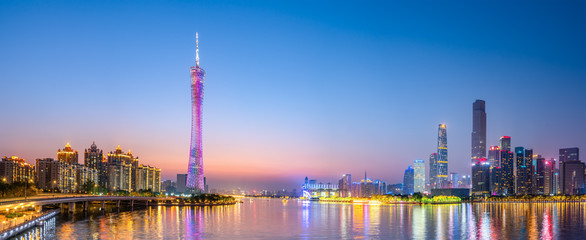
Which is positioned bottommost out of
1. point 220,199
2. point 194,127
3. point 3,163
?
point 220,199

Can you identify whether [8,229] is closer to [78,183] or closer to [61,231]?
[61,231]

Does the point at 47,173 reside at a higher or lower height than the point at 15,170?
lower

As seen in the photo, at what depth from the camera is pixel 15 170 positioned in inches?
6019

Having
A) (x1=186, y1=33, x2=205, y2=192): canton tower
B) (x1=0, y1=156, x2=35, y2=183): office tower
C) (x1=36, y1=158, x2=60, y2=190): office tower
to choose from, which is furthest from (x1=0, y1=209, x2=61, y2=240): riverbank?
(x1=36, y1=158, x2=60, y2=190): office tower

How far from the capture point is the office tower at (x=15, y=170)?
150 m

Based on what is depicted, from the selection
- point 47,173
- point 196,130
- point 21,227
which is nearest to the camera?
point 21,227

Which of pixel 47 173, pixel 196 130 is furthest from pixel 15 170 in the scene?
pixel 196 130

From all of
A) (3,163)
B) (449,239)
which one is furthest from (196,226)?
(3,163)

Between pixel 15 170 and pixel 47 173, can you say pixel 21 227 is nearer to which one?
pixel 15 170

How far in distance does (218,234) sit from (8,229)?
20.4 meters

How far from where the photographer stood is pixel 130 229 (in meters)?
60.8

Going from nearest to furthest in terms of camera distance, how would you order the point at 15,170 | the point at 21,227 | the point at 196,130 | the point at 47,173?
the point at 21,227 → the point at 196,130 → the point at 15,170 → the point at 47,173

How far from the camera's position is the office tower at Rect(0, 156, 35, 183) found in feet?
491

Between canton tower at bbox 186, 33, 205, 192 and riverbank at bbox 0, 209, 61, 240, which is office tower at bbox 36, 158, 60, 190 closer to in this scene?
canton tower at bbox 186, 33, 205, 192
